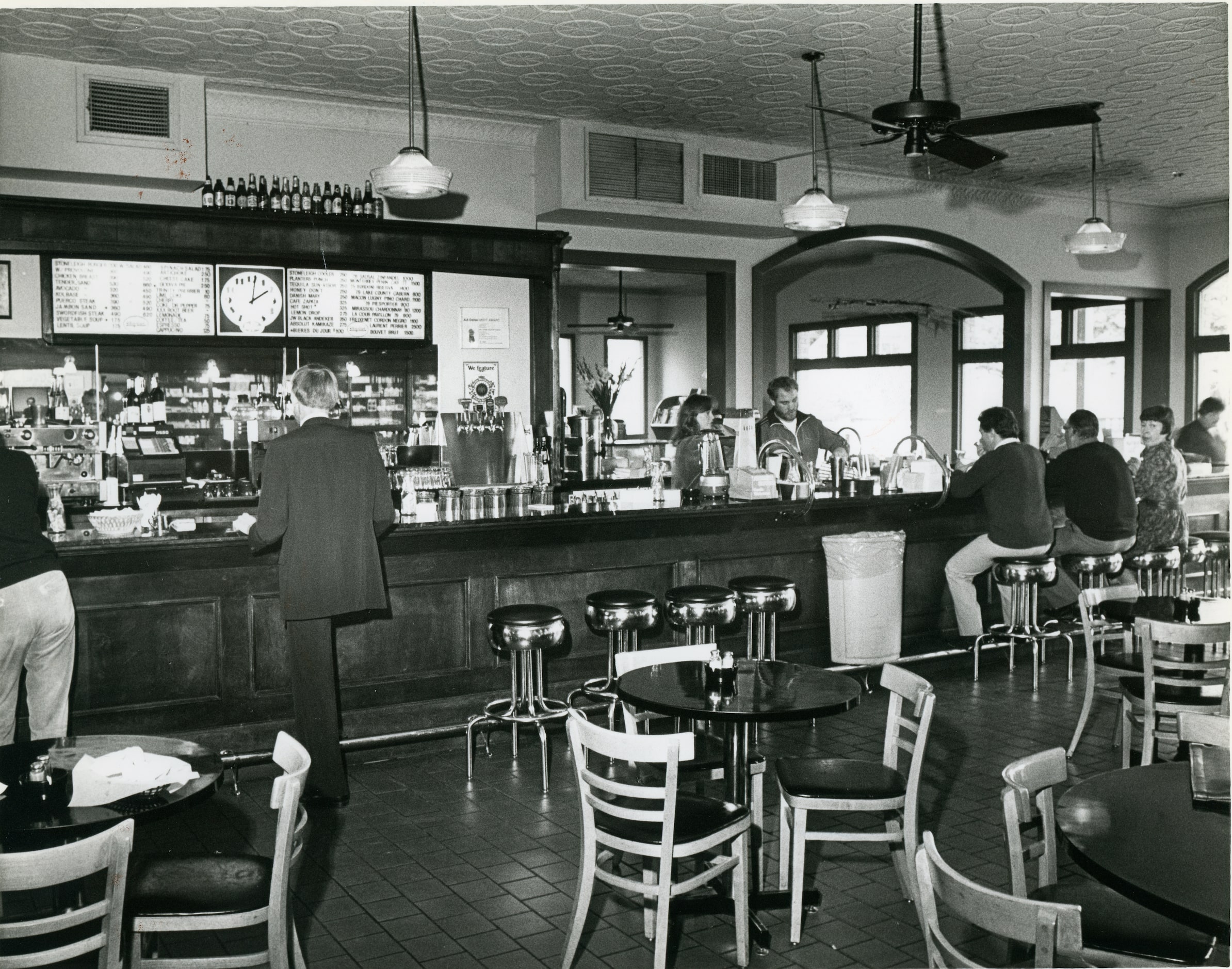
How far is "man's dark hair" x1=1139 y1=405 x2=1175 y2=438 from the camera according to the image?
806 centimetres

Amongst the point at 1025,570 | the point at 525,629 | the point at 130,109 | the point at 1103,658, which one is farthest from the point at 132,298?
the point at 1103,658

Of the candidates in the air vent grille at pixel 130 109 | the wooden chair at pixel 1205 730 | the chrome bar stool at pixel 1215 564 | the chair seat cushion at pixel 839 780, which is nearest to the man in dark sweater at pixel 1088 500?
the chrome bar stool at pixel 1215 564

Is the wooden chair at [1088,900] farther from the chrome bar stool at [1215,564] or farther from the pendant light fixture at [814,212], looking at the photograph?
the chrome bar stool at [1215,564]

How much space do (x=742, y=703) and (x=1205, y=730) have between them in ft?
4.35

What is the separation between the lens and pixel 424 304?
8078 mm

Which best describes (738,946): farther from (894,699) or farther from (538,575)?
(538,575)

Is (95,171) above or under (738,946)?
above

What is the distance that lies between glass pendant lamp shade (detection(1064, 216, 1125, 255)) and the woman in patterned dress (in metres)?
1.23

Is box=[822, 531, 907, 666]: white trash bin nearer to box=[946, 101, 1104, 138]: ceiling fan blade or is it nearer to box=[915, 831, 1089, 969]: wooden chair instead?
box=[946, 101, 1104, 138]: ceiling fan blade

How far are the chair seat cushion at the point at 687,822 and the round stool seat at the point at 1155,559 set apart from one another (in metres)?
5.13

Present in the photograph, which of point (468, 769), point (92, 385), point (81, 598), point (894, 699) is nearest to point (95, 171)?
point (92, 385)

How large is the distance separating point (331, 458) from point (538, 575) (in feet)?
4.91

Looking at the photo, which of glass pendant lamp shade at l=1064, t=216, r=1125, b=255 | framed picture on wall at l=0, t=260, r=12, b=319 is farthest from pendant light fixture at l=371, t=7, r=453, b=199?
glass pendant lamp shade at l=1064, t=216, r=1125, b=255

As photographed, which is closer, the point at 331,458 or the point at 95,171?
the point at 331,458
